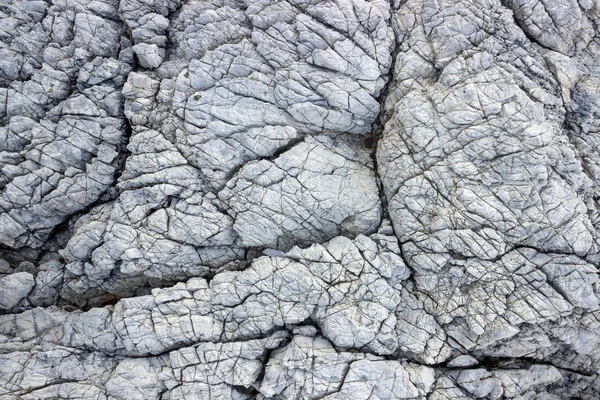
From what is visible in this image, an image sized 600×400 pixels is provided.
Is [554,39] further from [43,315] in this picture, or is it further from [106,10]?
[43,315]

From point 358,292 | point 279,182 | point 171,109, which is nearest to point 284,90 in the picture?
point 279,182

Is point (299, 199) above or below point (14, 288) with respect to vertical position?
above

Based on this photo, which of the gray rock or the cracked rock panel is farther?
the gray rock

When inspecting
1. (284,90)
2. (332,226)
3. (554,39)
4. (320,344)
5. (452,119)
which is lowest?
(320,344)

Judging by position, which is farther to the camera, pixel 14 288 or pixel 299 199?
pixel 14 288

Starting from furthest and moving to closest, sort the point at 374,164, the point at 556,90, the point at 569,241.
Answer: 1. the point at 374,164
2. the point at 556,90
3. the point at 569,241

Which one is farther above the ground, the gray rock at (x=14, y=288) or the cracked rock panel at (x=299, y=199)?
the cracked rock panel at (x=299, y=199)

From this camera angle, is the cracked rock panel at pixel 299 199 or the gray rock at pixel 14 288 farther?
the gray rock at pixel 14 288

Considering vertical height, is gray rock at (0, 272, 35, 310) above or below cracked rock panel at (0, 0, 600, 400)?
below
